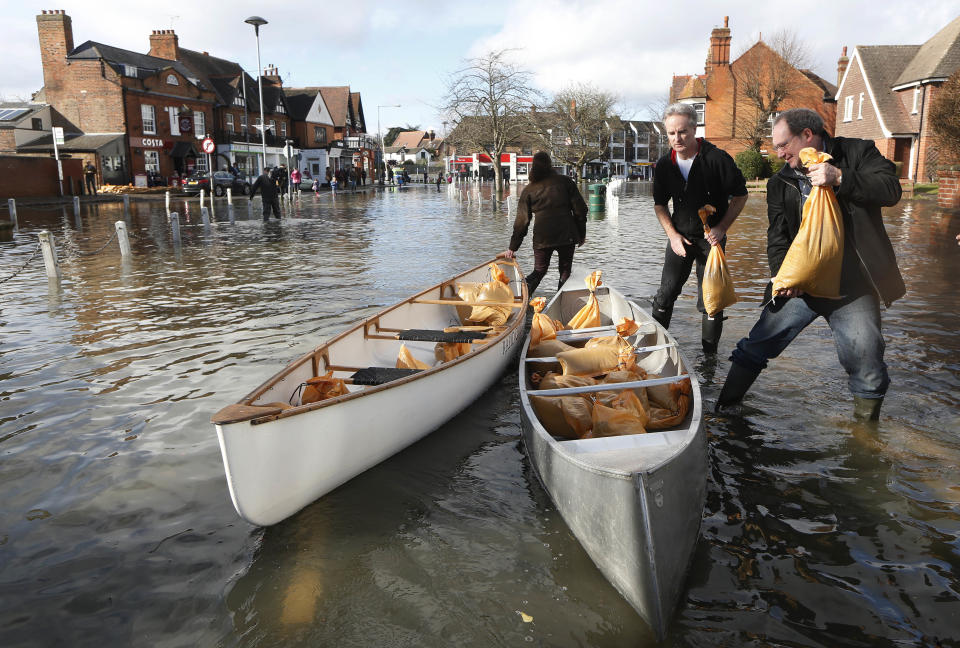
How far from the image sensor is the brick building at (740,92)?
48.1m

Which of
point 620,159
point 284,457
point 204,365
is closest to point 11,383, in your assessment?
point 204,365

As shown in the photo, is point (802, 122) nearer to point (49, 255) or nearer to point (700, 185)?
point (700, 185)

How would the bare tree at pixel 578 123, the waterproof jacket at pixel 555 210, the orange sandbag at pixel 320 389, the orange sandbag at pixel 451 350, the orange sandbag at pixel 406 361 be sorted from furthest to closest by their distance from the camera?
the bare tree at pixel 578 123 → the waterproof jacket at pixel 555 210 → the orange sandbag at pixel 451 350 → the orange sandbag at pixel 406 361 → the orange sandbag at pixel 320 389

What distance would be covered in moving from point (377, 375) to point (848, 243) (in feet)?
10.3

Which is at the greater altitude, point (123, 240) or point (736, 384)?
point (123, 240)

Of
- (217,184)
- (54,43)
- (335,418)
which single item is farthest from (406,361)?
(54,43)

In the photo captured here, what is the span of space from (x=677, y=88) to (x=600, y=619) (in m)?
69.3

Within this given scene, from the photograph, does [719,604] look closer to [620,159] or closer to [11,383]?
[11,383]

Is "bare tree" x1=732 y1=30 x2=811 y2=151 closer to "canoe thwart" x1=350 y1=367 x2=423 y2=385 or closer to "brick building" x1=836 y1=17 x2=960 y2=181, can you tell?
"brick building" x1=836 y1=17 x2=960 y2=181

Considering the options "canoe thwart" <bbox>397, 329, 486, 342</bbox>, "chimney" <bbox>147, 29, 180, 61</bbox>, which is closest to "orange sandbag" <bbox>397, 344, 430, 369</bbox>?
"canoe thwart" <bbox>397, 329, 486, 342</bbox>

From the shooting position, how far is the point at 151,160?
149 feet

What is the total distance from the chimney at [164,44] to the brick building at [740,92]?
4087cm

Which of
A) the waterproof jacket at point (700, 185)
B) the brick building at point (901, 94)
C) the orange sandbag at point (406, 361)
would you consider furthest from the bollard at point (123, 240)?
the brick building at point (901, 94)

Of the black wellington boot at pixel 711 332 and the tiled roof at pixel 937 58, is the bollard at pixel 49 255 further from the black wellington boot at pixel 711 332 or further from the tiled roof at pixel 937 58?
the tiled roof at pixel 937 58
